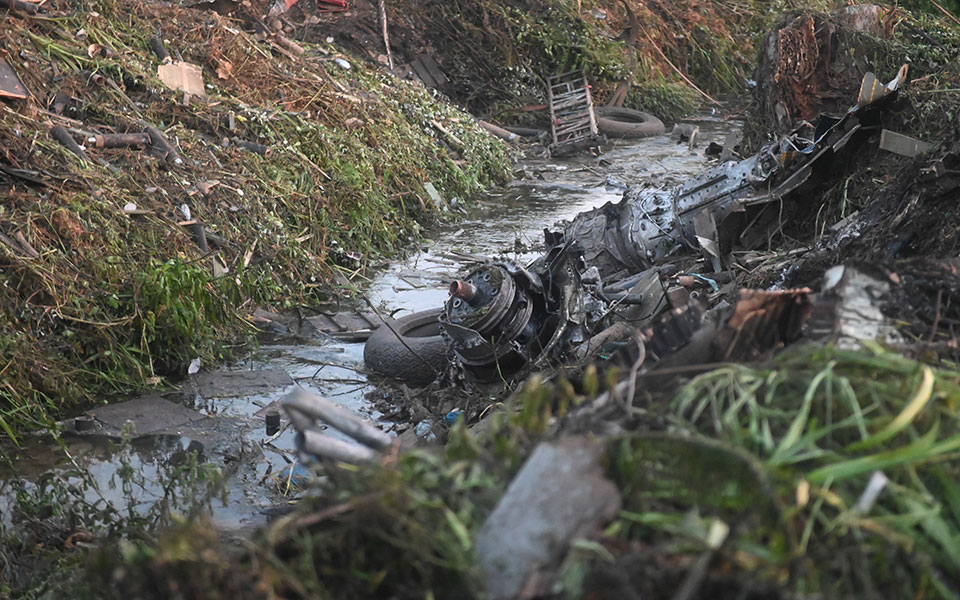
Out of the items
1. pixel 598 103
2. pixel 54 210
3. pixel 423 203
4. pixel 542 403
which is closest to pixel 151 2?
pixel 423 203

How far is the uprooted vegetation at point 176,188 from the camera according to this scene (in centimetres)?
595

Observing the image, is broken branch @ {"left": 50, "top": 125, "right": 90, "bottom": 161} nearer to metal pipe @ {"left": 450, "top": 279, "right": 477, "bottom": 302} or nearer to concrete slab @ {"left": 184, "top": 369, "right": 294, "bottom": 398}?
concrete slab @ {"left": 184, "top": 369, "right": 294, "bottom": 398}

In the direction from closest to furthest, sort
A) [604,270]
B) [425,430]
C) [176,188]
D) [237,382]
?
[425,430], [237,382], [604,270], [176,188]

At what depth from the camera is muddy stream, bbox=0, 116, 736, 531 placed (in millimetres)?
4652

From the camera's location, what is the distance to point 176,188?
25.4 ft

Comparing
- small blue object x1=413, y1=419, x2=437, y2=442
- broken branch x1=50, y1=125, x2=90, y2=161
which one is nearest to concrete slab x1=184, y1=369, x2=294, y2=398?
small blue object x1=413, y1=419, x2=437, y2=442

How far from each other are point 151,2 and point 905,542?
1100 centimetres

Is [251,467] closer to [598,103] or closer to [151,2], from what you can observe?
[151,2]

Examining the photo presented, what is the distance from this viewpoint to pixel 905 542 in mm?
1586

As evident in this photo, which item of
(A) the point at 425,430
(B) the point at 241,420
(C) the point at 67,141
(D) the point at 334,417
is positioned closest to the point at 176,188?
(C) the point at 67,141

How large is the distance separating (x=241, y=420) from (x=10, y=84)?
12.3ft

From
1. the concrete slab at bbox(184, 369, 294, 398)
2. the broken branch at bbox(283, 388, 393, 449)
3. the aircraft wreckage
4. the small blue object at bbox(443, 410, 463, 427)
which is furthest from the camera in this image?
the concrete slab at bbox(184, 369, 294, 398)

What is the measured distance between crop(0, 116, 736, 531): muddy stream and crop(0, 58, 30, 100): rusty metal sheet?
2846 mm

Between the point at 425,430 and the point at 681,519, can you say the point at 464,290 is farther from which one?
the point at 681,519
